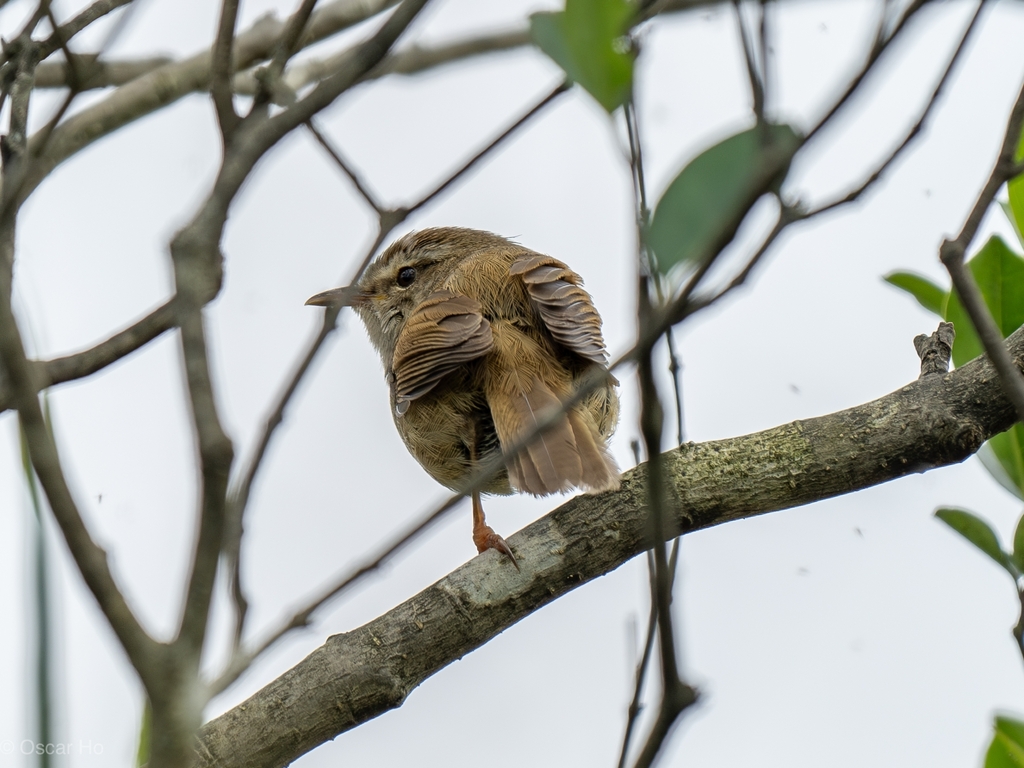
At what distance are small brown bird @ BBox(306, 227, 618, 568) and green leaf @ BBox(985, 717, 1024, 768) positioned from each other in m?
1.21

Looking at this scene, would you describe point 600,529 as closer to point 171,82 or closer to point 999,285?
point 999,285

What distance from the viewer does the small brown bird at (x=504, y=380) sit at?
3.10 m

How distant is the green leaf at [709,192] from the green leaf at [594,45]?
0.14 meters

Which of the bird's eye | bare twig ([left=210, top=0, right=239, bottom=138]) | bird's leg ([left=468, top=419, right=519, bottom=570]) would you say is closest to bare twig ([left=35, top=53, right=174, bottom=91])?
the bird's eye

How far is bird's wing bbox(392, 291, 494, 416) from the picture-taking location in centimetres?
362

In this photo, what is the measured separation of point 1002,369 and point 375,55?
1.23 metres

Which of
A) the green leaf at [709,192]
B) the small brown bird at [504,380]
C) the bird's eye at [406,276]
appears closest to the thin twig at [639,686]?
the green leaf at [709,192]

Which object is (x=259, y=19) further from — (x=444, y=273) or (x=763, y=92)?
(x=763, y=92)

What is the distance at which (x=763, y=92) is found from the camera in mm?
1259

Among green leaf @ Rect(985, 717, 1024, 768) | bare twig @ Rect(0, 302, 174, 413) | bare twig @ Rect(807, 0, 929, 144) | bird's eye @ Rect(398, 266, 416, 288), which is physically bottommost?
green leaf @ Rect(985, 717, 1024, 768)

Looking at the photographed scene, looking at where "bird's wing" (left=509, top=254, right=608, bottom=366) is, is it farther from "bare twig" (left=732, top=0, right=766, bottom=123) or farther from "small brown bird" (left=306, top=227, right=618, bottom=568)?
"bare twig" (left=732, top=0, right=766, bottom=123)

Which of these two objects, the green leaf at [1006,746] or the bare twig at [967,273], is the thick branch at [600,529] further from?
the bare twig at [967,273]

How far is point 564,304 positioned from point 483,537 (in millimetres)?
1037

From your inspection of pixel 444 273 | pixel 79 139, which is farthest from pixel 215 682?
pixel 444 273
